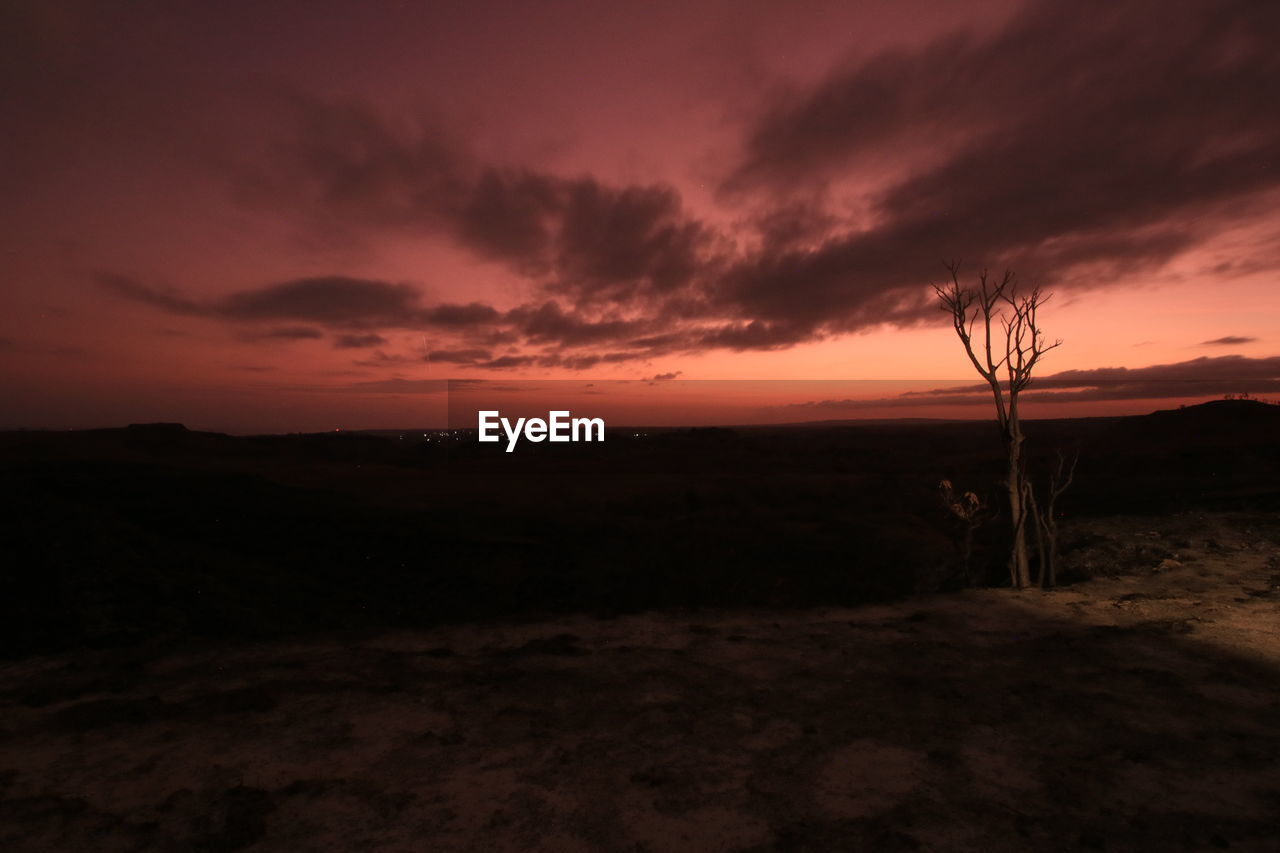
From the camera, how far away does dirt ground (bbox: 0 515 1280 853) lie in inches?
185

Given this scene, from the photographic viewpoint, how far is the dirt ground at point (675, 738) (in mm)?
4703

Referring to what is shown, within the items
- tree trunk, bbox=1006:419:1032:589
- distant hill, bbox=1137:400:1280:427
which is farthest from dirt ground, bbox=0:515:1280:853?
distant hill, bbox=1137:400:1280:427

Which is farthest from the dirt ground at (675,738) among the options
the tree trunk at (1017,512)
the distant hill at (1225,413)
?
the distant hill at (1225,413)

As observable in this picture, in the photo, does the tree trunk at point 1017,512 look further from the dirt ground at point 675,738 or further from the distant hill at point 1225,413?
the distant hill at point 1225,413

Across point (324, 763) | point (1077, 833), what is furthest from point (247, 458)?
point (1077, 833)

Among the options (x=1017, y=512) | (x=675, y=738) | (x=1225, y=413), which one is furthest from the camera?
(x=1225, y=413)

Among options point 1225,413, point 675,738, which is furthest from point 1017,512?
point 1225,413

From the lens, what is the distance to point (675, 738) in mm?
6156

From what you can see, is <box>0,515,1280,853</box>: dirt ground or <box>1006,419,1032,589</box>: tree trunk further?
<box>1006,419,1032,589</box>: tree trunk

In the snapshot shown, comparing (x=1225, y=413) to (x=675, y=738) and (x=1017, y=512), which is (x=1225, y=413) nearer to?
(x=1017, y=512)

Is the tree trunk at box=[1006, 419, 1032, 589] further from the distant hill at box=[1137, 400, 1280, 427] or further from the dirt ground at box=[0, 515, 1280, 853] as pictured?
the distant hill at box=[1137, 400, 1280, 427]

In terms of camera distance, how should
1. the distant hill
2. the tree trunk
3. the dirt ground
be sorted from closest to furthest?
the dirt ground, the tree trunk, the distant hill

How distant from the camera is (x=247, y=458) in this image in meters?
32.3

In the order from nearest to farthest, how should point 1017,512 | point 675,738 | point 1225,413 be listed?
point 675,738 < point 1017,512 < point 1225,413
